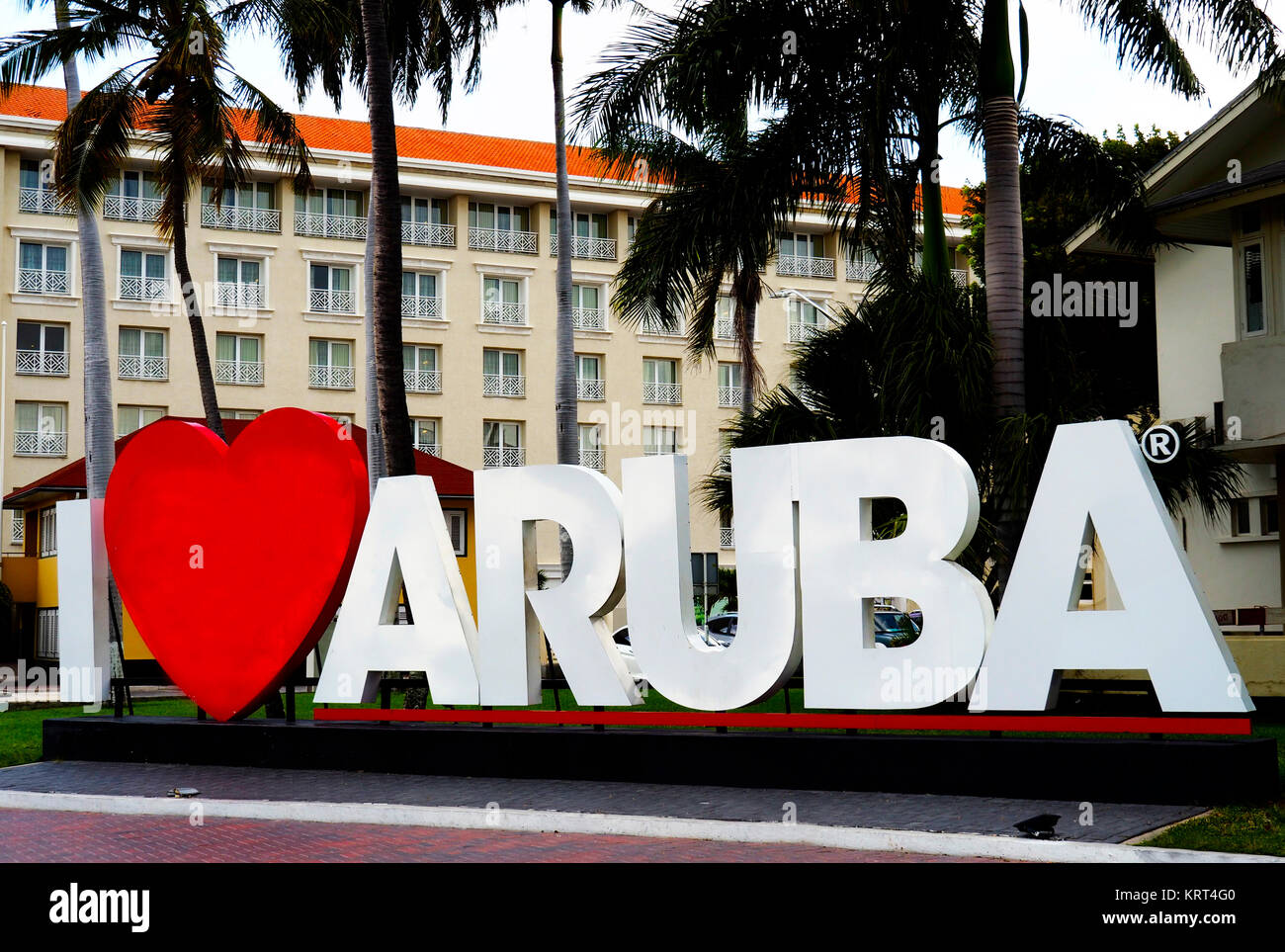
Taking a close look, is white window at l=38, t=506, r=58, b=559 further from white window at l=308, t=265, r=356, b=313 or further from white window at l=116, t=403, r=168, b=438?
white window at l=308, t=265, r=356, b=313

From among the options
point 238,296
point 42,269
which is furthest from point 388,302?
point 42,269

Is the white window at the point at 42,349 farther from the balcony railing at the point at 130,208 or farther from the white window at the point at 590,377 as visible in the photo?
the white window at the point at 590,377

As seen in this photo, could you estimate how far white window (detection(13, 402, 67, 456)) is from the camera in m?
50.1

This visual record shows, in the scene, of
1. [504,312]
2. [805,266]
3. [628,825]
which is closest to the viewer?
[628,825]

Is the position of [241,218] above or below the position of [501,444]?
above

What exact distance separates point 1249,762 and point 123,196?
50618 mm

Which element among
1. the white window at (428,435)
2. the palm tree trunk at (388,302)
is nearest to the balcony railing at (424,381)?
the white window at (428,435)

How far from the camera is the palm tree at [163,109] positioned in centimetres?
2591

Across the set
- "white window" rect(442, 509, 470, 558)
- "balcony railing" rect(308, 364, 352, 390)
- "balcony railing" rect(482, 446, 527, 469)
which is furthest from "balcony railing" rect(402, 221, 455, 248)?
"white window" rect(442, 509, 470, 558)

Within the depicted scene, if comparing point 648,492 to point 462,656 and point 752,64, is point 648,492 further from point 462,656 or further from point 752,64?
point 752,64

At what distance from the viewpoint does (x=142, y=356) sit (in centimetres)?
5253

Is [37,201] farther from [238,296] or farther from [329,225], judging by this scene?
[329,225]

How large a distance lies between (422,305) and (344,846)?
157 ft
